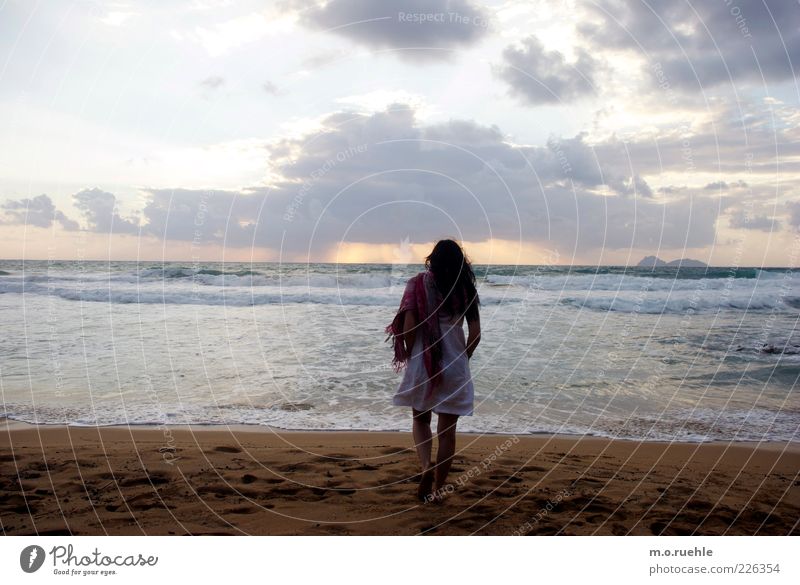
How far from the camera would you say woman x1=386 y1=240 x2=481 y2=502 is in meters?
5.51

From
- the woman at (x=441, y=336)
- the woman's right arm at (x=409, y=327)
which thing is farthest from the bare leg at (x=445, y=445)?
the woman's right arm at (x=409, y=327)

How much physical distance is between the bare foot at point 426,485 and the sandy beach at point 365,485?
0.13m

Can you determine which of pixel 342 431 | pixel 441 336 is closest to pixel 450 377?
pixel 441 336

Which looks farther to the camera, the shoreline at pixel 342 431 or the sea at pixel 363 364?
the sea at pixel 363 364

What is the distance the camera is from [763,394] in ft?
35.1

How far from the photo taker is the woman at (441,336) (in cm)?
551

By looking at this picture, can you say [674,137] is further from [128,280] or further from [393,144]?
[128,280]

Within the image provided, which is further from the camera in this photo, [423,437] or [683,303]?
[683,303]

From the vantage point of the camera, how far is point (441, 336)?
552 cm

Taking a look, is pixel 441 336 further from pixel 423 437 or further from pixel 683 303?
pixel 683 303

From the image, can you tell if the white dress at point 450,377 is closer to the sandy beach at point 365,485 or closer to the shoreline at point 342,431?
the sandy beach at point 365,485

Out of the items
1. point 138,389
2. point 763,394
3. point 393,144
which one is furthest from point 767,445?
point 138,389

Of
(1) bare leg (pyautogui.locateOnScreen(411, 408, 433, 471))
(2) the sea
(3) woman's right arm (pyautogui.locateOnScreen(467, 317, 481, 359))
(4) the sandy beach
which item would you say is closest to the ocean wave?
(2) the sea

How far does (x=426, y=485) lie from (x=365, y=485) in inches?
28.5
